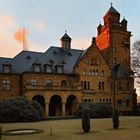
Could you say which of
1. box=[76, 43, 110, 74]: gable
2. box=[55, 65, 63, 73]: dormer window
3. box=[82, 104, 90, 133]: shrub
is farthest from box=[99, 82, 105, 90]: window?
box=[82, 104, 90, 133]: shrub

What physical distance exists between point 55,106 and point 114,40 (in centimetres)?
2387

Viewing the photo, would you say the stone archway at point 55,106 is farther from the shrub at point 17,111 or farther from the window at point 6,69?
the shrub at point 17,111

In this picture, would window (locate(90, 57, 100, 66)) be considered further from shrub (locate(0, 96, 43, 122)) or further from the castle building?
shrub (locate(0, 96, 43, 122))

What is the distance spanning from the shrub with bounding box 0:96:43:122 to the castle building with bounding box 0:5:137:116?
6573 mm

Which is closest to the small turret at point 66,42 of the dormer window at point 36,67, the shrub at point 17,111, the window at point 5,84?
the dormer window at point 36,67

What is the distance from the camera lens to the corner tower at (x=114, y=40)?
228ft

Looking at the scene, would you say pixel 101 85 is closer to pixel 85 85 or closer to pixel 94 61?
pixel 85 85

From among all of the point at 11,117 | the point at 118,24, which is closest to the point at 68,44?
the point at 118,24

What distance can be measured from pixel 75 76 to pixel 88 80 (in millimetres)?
3128

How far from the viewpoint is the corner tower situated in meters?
69.4

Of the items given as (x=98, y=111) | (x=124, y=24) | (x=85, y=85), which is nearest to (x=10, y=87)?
(x=85, y=85)

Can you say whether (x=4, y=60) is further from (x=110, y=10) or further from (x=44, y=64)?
(x=110, y=10)

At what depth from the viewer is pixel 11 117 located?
1698 inches

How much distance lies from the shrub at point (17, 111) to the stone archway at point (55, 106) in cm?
1172
